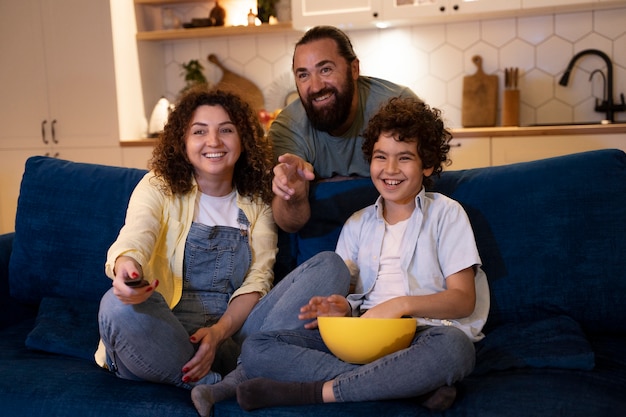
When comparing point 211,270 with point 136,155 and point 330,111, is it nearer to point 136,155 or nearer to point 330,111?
point 330,111

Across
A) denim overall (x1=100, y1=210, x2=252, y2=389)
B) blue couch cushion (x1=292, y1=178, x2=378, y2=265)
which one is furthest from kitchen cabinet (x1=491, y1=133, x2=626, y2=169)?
denim overall (x1=100, y1=210, x2=252, y2=389)

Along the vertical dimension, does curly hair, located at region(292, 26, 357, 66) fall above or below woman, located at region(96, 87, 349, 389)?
above

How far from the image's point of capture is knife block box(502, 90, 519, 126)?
3762mm

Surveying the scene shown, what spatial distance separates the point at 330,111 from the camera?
2312 mm

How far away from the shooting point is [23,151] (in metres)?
4.34

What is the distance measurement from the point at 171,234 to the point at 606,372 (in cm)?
111

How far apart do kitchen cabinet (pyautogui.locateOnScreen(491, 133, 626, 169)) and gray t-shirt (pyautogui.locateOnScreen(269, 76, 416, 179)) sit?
1.16m

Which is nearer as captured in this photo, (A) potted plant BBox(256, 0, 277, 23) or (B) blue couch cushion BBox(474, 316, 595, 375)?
(B) blue couch cushion BBox(474, 316, 595, 375)

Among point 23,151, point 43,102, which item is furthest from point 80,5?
point 23,151

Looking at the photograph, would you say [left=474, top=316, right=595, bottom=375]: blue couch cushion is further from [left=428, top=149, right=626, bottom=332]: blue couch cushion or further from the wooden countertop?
the wooden countertop

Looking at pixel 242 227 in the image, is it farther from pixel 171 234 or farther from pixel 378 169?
pixel 378 169

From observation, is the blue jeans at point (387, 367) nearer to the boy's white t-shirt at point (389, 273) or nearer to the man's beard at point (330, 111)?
the boy's white t-shirt at point (389, 273)

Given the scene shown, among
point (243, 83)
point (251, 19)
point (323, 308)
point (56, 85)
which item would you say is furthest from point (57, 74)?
point (323, 308)

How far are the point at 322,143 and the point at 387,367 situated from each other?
3.36ft
